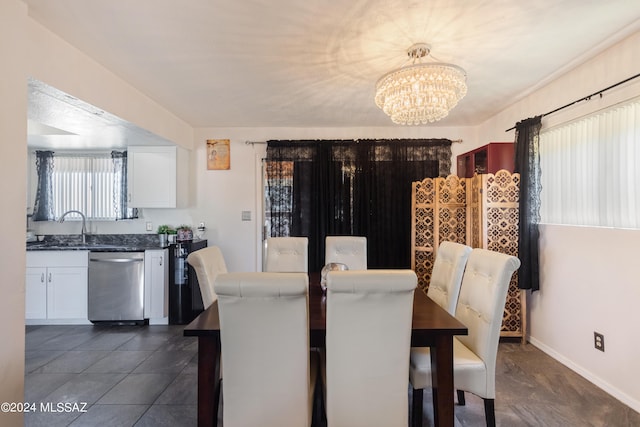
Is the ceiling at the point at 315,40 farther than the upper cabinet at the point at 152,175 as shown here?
No

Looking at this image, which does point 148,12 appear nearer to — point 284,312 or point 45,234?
point 284,312

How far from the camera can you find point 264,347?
4.26 feet

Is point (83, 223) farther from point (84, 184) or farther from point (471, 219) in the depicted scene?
point (471, 219)

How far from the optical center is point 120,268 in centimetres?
346

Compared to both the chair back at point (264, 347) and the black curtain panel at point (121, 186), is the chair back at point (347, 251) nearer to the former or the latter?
the chair back at point (264, 347)

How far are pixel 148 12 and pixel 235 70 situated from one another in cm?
76

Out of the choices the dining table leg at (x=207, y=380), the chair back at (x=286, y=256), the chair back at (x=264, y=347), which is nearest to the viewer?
the chair back at (x=264, y=347)

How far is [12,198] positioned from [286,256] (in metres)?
1.96

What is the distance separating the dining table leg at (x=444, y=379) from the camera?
4.82ft


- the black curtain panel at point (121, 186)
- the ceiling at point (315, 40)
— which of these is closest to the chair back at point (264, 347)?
the ceiling at point (315, 40)

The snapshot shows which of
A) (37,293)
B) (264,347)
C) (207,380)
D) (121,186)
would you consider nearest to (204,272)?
(207,380)

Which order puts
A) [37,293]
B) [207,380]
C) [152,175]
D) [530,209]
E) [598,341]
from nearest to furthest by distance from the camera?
[207,380]
[598,341]
[530,209]
[37,293]
[152,175]

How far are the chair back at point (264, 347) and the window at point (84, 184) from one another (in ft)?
11.3

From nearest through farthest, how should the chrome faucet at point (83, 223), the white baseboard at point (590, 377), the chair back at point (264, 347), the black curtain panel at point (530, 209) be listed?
the chair back at point (264, 347) → the white baseboard at point (590, 377) → the black curtain panel at point (530, 209) → the chrome faucet at point (83, 223)
